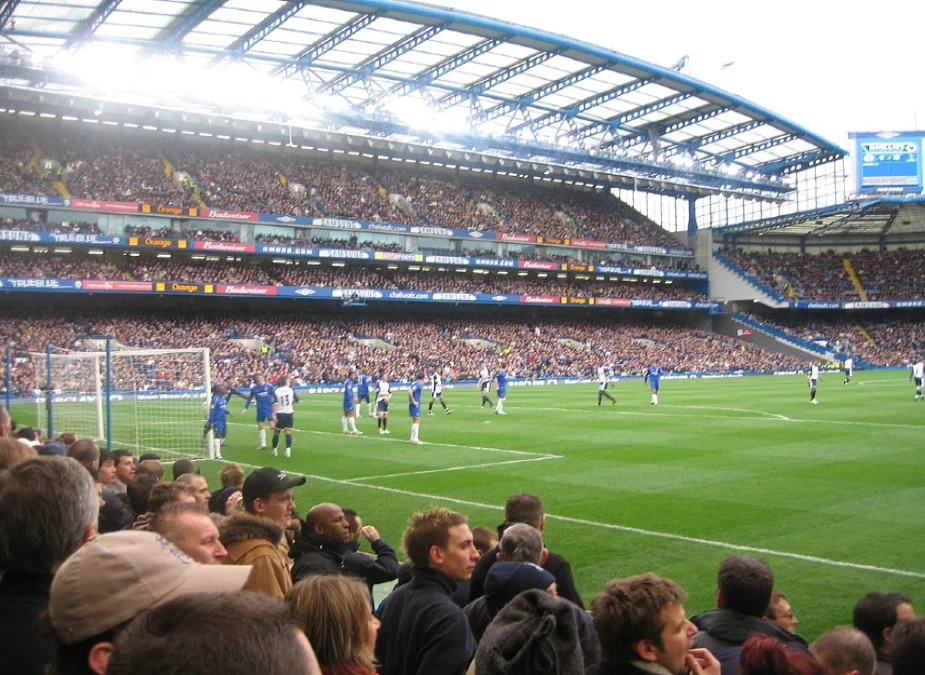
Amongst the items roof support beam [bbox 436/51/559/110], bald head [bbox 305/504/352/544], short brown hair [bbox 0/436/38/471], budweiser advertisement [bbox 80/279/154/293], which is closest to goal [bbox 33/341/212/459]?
short brown hair [bbox 0/436/38/471]

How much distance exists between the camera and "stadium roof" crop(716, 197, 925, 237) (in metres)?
70.3

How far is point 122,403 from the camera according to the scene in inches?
1134

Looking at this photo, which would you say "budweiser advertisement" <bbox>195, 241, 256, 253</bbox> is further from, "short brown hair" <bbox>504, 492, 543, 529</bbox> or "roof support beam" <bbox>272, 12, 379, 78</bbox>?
"short brown hair" <bbox>504, 492, 543, 529</bbox>

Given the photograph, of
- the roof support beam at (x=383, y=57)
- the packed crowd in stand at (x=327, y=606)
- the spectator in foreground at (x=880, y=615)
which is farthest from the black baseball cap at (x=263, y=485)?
the roof support beam at (x=383, y=57)

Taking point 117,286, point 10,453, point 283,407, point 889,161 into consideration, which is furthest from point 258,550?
point 889,161

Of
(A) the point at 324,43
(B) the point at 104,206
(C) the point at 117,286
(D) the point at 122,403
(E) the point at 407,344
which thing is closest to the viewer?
(D) the point at 122,403

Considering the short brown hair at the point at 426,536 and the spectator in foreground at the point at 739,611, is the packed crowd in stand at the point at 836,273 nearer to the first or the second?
the spectator in foreground at the point at 739,611

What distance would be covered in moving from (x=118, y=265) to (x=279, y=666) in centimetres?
5754

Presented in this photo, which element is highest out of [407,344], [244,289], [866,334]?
[244,289]

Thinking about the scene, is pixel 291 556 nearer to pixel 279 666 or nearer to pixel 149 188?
pixel 279 666

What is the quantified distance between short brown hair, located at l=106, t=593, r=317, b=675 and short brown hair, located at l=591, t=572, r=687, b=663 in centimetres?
216

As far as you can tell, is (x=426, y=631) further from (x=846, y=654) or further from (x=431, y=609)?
(x=846, y=654)

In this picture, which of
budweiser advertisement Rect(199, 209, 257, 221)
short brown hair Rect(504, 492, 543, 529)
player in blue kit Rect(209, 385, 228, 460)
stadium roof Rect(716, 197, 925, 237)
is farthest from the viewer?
stadium roof Rect(716, 197, 925, 237)

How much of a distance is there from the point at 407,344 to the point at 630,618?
189 ft
